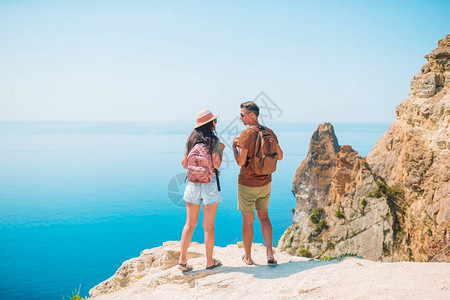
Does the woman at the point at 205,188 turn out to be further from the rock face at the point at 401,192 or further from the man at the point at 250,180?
the rock face at the point at 401,192

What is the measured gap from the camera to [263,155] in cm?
526

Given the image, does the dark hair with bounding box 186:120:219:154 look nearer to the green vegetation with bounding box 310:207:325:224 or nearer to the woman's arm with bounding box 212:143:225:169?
the woman's arm with bounding box 212:143:225:169

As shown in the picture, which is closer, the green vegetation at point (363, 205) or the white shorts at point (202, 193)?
the white shorts at point (202, 193)

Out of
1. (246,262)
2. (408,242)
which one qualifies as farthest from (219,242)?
(246,262)

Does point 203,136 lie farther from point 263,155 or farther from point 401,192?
point 401,192

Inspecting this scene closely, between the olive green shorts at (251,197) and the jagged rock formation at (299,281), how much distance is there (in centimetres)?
122

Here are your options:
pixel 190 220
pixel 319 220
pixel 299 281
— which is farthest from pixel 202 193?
pixel 319 220

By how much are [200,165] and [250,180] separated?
94 centimetres

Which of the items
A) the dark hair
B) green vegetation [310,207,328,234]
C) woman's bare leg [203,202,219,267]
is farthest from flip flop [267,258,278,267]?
green vegetation [310,207,328,234]

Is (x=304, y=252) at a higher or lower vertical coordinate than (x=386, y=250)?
lower

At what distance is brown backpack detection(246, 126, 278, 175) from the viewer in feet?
17.3

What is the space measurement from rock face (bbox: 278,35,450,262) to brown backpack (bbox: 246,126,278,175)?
19.3 metres

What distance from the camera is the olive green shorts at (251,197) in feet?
17.9

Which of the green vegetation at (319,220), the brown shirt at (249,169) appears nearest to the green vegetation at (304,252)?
the green vegetation at (319,220)
